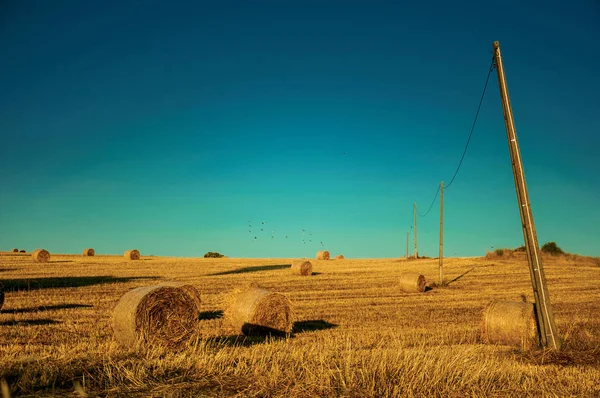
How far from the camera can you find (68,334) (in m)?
11.1

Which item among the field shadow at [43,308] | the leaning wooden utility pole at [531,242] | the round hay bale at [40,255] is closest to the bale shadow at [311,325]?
the leaning wooden utility pole at [531,242]

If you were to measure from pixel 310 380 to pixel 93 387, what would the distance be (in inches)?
85.0

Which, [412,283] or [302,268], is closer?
[412,283]

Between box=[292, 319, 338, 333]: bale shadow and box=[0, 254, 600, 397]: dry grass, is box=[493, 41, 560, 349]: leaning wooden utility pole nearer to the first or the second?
box=[0, 254, 600, 397]: dry grass

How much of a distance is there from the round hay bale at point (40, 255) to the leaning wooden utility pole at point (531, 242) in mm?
43517

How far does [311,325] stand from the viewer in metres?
14.0

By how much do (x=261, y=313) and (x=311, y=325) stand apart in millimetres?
1980

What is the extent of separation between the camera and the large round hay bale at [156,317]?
9969 millimetres

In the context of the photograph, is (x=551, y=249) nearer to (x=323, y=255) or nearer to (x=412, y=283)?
(x=323, y=255)

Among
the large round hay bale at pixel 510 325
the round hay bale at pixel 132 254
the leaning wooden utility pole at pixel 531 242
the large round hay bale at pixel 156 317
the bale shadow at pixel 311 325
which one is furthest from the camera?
the round hay bale at pixel 132 254

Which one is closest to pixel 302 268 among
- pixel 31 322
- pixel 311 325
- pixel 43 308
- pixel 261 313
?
pixel 311 325

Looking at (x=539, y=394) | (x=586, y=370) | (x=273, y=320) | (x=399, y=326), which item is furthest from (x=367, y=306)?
(x=539, y=394)

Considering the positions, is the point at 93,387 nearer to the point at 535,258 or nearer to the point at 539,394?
the point at 539,394

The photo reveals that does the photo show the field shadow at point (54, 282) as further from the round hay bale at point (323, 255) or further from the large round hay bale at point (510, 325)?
the round hay bale at point (323, 255)
